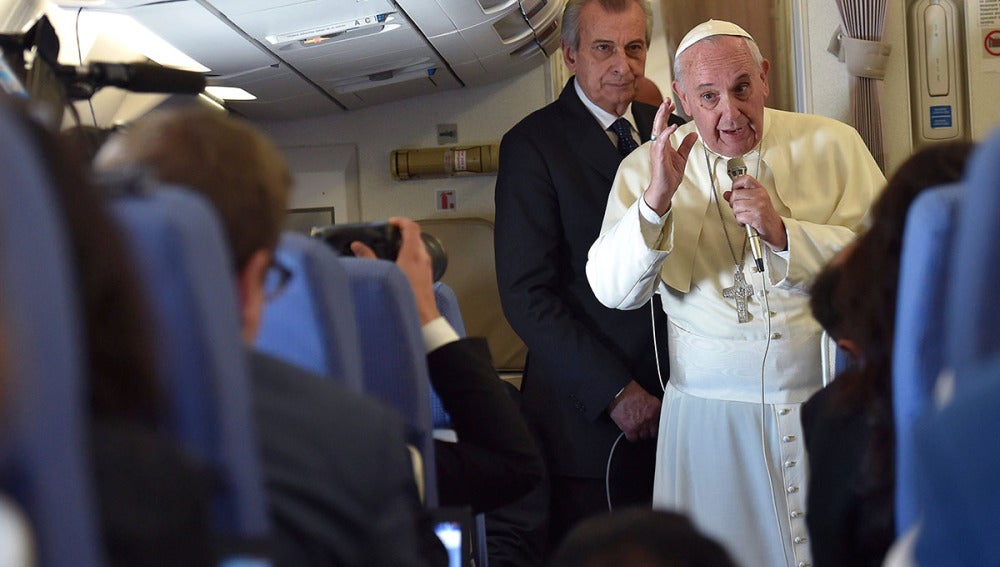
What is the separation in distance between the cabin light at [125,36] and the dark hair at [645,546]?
367 cm

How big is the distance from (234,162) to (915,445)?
30.8 inches

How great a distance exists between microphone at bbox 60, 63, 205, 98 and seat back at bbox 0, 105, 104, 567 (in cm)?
72

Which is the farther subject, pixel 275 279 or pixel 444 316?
pixel 444 316

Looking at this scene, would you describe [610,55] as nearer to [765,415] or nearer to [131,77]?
[765,415]

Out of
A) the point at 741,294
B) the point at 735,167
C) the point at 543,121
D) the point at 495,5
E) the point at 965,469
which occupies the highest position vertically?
the point at 495,5

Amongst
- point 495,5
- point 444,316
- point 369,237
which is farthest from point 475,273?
point 369,237

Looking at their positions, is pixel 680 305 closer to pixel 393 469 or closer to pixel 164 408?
pixel 393 469

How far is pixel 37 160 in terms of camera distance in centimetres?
96

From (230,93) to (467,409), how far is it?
15.9 ft

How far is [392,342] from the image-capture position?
74.2 inches

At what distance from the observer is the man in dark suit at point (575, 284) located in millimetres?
3625

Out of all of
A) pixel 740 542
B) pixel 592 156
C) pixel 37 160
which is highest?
pixel 592 156

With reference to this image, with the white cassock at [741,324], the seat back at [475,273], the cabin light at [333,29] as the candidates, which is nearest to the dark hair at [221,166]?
the white cassock at [741,324]

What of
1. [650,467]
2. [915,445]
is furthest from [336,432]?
[650,467]
